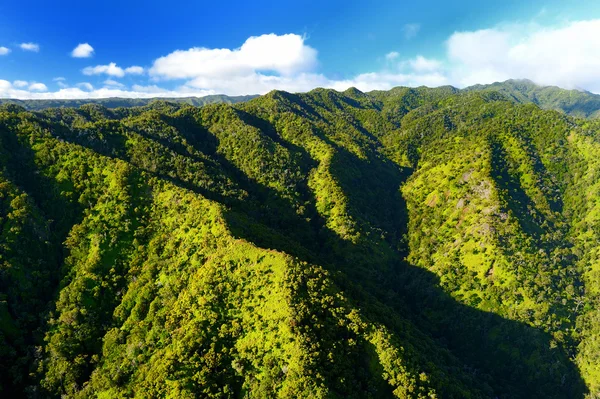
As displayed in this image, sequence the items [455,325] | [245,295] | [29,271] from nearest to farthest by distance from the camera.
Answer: [245,295] → [29,271] → [455,325]

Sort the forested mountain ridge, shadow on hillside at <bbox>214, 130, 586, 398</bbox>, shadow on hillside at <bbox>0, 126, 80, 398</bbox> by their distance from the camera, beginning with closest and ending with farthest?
1. the forested mountain ridge
2. shadow on hillside at <bbox>0, 126, 80, 398</bbox>
3. shadow on hillside at <bbox>214, 130, 586, 398</bbox>

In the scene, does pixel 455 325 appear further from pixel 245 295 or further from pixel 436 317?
pixel 245 295

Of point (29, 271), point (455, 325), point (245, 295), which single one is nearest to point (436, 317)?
point (455, 325)

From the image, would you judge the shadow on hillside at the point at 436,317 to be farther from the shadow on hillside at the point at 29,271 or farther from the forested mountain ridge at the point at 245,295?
the shadow on hillside at the point at 29,271

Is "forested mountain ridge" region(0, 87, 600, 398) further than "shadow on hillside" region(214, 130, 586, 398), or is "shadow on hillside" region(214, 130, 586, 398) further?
"shadow on hillside" region(214, 130, 586, 398)

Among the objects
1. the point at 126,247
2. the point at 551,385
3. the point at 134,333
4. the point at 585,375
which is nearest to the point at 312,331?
the point at 134,333

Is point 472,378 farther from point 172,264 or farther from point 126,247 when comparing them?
point 126,247

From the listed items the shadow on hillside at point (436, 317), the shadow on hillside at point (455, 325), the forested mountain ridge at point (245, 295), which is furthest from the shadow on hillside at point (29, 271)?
the shadow on hillside at point (455, 325)

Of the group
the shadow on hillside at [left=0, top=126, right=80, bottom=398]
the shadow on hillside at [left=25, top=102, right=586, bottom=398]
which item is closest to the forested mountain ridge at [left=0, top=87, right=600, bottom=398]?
the shadow on hillside at [left=0, top=126, right=80, bottom=398]

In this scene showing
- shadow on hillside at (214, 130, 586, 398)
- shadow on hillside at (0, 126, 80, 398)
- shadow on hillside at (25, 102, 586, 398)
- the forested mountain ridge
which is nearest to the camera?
the forested mountain ridge

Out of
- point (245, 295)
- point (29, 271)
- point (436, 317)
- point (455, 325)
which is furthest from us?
point (436, 317)

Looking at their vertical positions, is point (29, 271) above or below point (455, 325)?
above

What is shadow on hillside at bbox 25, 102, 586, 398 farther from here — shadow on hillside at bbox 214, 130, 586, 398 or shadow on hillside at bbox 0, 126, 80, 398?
shadow on hillside at bbox 0, 126, 80, 398
